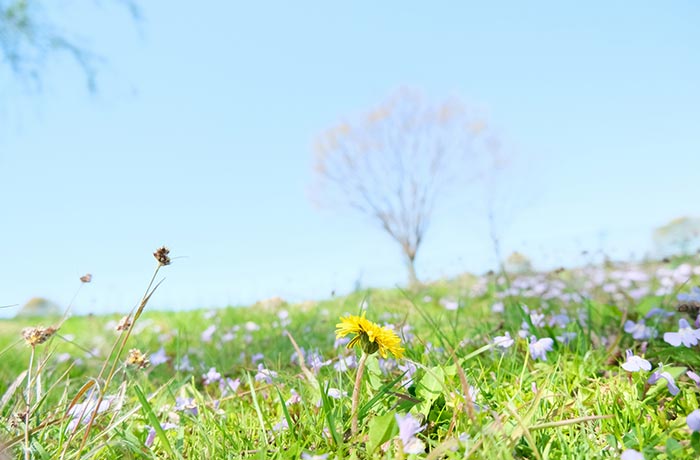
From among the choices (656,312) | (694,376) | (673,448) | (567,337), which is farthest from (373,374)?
(656,312)

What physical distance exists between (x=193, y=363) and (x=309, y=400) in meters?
1.60

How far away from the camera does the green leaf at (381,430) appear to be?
1.10 meters

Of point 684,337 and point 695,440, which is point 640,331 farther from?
point 695,440

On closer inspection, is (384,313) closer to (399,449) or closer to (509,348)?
(509,348)

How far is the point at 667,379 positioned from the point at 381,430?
89 cm

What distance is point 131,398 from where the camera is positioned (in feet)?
6.83

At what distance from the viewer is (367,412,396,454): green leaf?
1.10 m

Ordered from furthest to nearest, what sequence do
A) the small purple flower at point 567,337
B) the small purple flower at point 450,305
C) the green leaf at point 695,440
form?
1. the small purple flower at point 450,305
2. the small purple flower at point 567,337
3. the green leaf at point 695,440

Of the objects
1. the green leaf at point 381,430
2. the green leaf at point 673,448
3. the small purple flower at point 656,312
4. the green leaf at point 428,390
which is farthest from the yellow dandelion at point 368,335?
the small purple flower at point 656,312

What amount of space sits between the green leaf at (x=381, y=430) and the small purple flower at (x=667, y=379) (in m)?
0.85

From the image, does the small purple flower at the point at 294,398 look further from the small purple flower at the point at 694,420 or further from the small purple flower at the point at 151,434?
the small purple flower at the point at 694,420

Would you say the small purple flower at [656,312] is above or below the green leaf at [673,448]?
above

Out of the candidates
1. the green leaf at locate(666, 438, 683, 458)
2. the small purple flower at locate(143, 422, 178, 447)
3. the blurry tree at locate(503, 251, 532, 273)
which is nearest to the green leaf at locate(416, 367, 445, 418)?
the green leaf at locate(666, 438, 683, 458)

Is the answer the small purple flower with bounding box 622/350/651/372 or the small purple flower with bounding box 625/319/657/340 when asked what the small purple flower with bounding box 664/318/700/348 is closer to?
the small purple flower with bounding box 622/350/651/372
